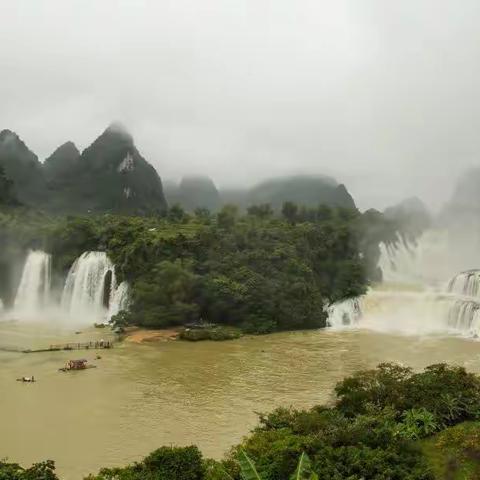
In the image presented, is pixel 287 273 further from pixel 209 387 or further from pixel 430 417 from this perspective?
pixel 430 417

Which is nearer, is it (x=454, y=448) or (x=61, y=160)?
(x=454, y=448)

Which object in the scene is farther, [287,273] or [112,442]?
[287,273]

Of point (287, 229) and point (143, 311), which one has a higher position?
point (287, 229)

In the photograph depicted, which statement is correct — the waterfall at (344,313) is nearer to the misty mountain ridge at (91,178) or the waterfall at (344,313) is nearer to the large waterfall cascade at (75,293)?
the large waterfall cascade at (75,293)

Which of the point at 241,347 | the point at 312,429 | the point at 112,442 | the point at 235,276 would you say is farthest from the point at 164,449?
the point at 235,276

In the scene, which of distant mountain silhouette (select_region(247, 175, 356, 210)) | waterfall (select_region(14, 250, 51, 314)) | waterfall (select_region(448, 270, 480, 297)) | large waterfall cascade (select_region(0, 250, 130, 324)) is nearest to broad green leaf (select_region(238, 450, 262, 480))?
large waterfall cascade (select_region(0, 250, 130, 324))

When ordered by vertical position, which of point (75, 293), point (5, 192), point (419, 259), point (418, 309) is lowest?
point (418, 309)

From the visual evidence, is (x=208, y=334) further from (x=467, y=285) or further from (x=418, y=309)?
(x=467, y=285)

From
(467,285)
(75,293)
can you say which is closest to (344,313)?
(467,285)
